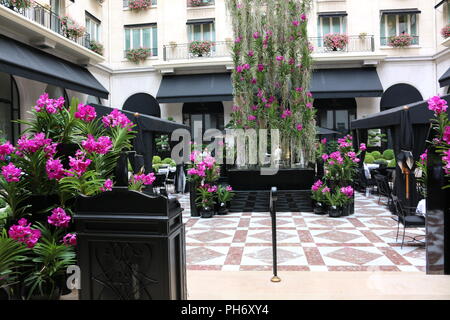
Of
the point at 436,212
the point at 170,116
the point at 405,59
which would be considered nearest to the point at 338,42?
the point at 405,59

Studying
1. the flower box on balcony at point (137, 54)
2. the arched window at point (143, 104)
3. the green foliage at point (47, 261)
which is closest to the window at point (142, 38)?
the flower box on balcony at point (137, 54)

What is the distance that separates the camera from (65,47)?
1491 centimetres

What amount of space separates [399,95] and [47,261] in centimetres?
1929

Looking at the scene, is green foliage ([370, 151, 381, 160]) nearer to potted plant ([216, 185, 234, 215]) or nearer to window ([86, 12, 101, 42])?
potted plant ([216, 185, 234, 215])

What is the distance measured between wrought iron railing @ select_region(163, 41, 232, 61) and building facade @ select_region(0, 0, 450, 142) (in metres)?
0.05

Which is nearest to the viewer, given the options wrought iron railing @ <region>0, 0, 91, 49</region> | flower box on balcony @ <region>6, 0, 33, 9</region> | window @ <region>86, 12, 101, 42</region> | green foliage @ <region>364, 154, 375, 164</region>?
flower box on balcony @ <region>6, 0, 33, 9</region>

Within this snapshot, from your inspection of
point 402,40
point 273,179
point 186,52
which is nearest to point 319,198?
point 273,179

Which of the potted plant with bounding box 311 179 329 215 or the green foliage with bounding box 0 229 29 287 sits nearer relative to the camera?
the green foliage with bounding box 0 229 29 287

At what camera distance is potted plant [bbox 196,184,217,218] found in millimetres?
9305

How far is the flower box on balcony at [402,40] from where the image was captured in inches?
732

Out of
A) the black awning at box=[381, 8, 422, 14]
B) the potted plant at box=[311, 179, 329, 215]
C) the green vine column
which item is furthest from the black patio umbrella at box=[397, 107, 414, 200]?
the black awning at box=[381, 8, 422, 14]

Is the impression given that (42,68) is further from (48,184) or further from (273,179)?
(48,184)

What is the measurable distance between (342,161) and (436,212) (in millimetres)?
5754
